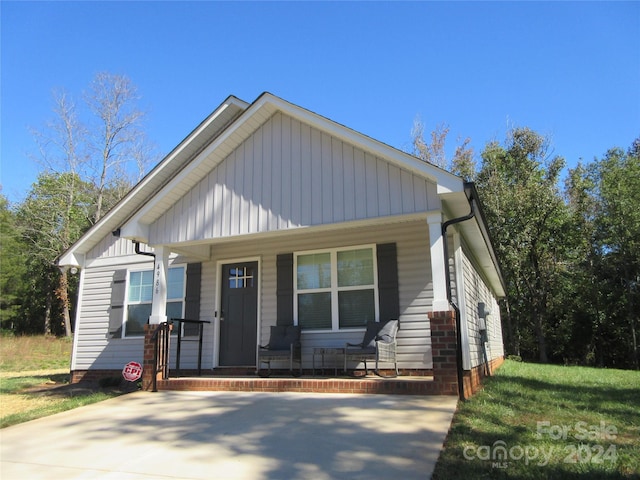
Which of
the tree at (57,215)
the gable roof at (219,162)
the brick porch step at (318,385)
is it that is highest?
the tree at (57,215)

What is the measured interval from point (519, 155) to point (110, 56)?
18279mm

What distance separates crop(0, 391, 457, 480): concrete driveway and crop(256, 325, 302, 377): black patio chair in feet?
4.73

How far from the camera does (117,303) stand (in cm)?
949

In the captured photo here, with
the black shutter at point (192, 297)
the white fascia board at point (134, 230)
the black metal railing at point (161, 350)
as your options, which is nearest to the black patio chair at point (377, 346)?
the black metal railing at point (161, 350)

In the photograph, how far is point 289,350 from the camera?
277 inches

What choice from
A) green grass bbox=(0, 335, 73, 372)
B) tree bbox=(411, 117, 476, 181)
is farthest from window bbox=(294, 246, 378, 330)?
→ tree bbox=(411, 117, 476, 181)

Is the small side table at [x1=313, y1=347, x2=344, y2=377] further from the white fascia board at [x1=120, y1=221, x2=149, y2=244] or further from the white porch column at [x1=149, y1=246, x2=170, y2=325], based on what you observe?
the white fascia board at [x1=120, y1=221, x2=149, y2=244]

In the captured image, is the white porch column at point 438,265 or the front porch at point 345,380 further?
the white porch column at point 438,265

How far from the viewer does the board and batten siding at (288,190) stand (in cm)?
586

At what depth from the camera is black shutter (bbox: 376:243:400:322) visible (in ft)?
22.7

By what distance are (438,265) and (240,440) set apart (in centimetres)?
313

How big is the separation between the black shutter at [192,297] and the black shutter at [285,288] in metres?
1.73

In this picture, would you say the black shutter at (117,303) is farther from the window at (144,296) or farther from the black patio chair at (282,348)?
the black patio chair at (282,348)

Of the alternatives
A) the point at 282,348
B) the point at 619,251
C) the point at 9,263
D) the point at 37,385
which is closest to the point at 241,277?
the point at 282,348
